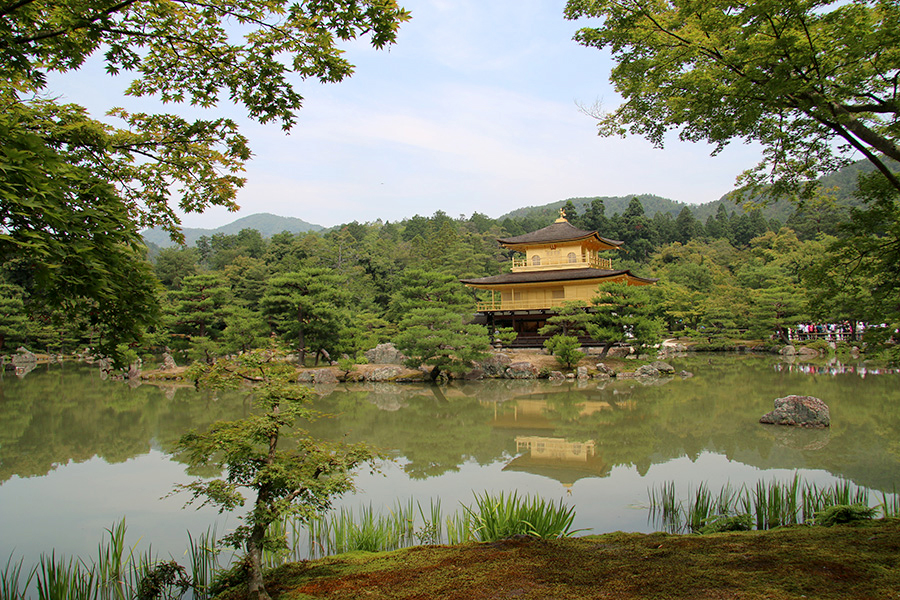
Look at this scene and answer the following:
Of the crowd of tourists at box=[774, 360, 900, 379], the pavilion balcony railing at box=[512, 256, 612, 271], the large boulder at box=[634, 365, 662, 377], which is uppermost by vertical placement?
the pavilion balcony railing at box=[512, 256, 612, 271]

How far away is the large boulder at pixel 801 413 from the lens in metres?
7.57

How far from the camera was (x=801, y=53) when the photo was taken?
3062 mm

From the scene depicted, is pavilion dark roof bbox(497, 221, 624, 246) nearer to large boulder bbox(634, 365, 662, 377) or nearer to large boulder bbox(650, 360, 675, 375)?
large boulder bbox(650, 360, 675, 375)

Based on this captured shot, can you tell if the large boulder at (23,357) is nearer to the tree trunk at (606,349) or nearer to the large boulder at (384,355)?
the large boulder at (384,355)

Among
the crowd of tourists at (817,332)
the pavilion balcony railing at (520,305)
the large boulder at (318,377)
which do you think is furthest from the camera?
the crowd of tourists at (817,332)

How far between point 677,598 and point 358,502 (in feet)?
10.3

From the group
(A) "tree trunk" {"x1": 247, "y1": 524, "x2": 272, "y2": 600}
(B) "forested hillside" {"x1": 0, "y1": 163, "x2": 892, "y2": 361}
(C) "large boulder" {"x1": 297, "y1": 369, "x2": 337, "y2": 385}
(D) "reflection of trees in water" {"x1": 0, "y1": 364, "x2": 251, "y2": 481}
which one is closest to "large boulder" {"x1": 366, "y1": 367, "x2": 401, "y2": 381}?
(C) "large boulder" {"x1": 297, "y1": 369, "x2": 337, "y2": 385}

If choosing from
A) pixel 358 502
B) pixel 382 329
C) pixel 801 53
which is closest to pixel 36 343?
pixel 382 329

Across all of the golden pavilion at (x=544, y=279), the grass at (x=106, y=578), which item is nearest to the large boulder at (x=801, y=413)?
the grass at (x=106, y=578)

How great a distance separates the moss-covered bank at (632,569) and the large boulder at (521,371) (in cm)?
1245

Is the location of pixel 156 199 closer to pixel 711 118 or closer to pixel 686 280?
pixel 711 118

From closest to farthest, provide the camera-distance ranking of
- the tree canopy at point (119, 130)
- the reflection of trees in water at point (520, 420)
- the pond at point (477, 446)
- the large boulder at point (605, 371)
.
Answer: the tree canopy at point (119, 130)
the pond at point (477, 446)
the reflection of trees in water at point (520, 420)
the large boulder at point (605, 371)

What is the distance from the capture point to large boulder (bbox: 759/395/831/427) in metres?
7.57

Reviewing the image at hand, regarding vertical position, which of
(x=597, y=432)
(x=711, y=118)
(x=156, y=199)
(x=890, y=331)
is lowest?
(x=597, y=432)
